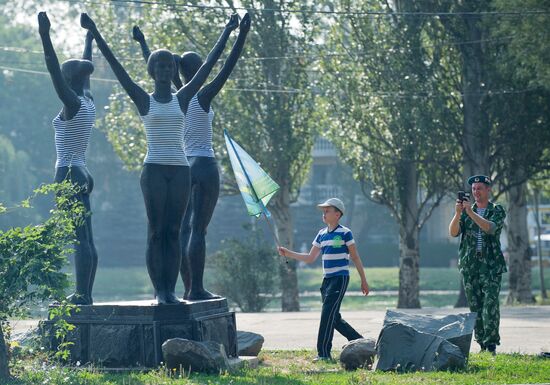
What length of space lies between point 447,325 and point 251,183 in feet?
7.89

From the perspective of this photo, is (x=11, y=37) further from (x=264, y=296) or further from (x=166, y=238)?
(x=166, y=238)

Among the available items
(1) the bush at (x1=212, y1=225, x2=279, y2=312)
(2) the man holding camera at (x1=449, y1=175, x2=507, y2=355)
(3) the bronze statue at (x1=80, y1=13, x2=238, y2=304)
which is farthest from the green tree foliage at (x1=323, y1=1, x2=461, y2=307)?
(3) the bronze statue at (x1=80, y1=13, x2=238, y2=304)

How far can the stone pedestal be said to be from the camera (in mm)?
11047

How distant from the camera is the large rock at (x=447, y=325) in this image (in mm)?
11266

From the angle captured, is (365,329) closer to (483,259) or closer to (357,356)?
(483,259)

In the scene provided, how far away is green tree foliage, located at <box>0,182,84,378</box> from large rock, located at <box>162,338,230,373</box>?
3.82 ft

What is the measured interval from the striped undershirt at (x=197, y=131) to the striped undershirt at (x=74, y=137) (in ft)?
3.37

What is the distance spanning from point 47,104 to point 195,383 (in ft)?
156

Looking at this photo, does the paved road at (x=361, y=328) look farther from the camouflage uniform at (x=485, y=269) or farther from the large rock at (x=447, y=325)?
the large rock at (x=447, y=325)

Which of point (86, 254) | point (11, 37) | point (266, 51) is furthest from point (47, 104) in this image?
point (86, 254)

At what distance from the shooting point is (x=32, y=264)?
385 inches

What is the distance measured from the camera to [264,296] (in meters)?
28.5

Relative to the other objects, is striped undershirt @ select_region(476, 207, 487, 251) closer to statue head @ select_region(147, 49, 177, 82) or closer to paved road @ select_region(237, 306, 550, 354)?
paved road @ select_region(237, 306, 550, 354)

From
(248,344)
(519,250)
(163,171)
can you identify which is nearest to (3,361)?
(163,171)
